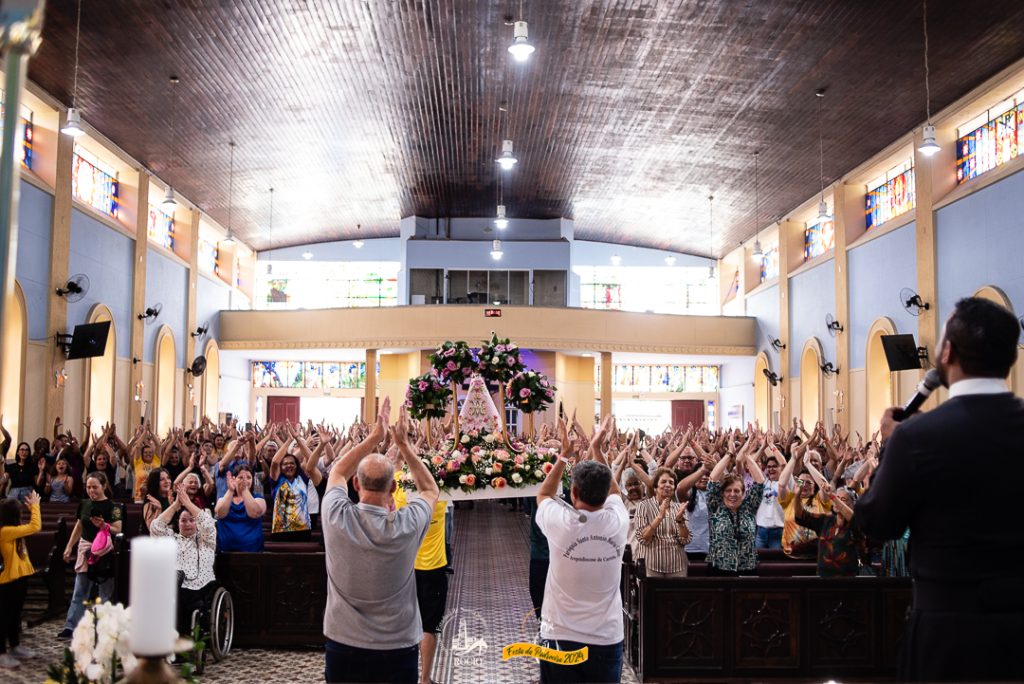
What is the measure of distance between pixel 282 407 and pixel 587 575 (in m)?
27.2

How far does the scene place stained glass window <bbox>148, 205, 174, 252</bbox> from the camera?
21484 millimetres

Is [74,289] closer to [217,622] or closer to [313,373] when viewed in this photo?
[217,622]

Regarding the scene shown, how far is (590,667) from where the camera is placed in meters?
4.05

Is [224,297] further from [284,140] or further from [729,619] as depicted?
[729,619]

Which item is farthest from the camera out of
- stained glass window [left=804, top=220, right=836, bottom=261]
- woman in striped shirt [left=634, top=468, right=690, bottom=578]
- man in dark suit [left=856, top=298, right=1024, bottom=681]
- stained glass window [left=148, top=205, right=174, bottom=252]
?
stained glass window [left=804, top=220, right=836, bottom=261]

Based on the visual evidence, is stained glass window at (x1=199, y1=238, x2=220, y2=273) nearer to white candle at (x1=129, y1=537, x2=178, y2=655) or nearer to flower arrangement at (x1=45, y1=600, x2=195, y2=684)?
flower arrangement at (x1=45, y1=600, x2=195, y2=684)

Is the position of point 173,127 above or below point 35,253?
above

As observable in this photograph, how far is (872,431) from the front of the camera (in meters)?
18.7

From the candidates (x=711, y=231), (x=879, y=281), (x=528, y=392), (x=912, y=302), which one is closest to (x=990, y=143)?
(x=912, y=302)

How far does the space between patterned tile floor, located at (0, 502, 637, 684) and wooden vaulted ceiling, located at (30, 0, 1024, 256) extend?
8.14 metres

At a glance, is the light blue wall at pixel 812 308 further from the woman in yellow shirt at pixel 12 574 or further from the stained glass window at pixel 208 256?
the woman in yellow shirt at pixel 12 574

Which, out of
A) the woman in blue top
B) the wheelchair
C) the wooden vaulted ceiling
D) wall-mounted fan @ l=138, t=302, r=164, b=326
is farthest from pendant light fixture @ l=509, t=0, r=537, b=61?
wall-mounted fan @ l=138, t=302, r=164, b=326

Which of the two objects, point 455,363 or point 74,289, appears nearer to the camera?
point 455,363

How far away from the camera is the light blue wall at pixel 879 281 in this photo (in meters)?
17.4
